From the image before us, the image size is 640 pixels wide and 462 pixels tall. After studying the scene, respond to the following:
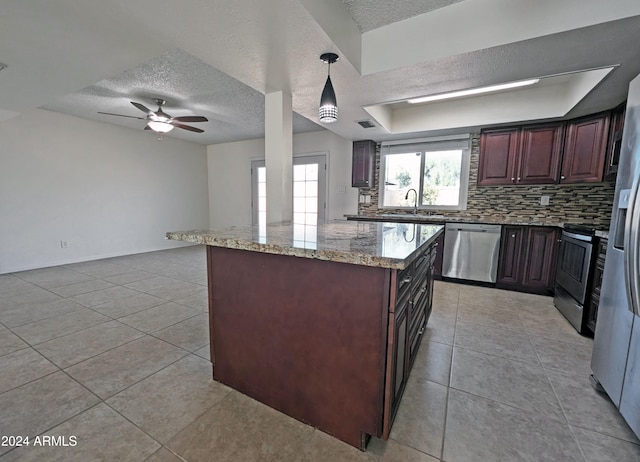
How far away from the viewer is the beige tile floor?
1240 mm

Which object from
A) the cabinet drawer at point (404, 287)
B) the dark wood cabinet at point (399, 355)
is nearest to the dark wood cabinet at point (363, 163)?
the cabinet drawer at point (404, 287)

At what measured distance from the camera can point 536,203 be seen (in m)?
3.66

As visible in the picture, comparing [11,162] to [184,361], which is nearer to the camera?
[184,361]

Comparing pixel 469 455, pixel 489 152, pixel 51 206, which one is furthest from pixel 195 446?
pixel 51 206

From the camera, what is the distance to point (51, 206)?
432 centimetres

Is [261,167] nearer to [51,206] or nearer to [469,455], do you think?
[51,206]

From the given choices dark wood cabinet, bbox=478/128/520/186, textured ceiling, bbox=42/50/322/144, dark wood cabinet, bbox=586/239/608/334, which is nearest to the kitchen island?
dark wood cabinet, bbox=586/239/608/334

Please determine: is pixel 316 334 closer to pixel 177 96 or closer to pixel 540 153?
pixel 177 96

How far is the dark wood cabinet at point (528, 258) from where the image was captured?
10.6 ft

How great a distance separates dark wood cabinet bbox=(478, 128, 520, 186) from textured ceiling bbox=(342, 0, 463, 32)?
Answer: 2.30 meters

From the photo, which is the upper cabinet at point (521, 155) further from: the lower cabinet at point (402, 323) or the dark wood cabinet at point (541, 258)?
the lower cabinet at point (402, 323)

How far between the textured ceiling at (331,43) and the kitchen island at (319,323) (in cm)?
136

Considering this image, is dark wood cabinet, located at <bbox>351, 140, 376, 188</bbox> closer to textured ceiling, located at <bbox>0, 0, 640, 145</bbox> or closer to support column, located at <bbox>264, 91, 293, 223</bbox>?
textured ceiling, located at <bbox>0, 0, 640, 145</bbox>

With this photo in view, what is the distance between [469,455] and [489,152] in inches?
142
